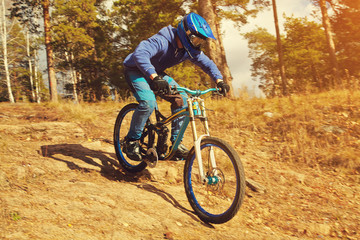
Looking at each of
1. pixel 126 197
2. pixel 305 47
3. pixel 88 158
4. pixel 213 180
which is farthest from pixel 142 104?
pixel 305 47

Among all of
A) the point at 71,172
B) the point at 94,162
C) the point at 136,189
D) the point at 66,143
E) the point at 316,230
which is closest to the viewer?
the point at 316,230

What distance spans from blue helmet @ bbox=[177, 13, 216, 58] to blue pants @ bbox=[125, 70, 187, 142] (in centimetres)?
64

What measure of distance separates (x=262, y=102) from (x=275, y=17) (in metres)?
15.2

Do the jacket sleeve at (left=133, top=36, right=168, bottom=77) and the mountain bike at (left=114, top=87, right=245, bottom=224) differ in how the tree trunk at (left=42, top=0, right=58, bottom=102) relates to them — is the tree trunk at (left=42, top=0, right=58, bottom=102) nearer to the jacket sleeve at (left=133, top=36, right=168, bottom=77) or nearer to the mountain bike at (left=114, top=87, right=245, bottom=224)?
the jacket sleeve at (left=133, top=36, right=168, bottom=77)

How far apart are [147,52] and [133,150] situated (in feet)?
4.61

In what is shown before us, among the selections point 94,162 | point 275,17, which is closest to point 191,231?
point 94,162

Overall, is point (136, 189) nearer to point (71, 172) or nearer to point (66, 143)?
point (71, 172)

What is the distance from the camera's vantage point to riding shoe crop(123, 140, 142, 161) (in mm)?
3790

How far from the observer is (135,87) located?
11.9 feet

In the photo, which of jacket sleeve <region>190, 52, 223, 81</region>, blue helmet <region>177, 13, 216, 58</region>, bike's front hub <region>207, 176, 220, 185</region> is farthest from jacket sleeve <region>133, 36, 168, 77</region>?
bike's front hub <region>207, 176, 220, 185</region>

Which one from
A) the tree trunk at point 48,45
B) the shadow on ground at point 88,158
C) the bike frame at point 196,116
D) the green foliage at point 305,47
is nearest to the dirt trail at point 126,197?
the shadow on ground at point 88,158

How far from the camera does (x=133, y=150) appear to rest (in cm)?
381

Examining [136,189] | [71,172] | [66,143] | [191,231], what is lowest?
[191,231]

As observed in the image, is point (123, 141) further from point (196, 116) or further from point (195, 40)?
point (195, 40)
